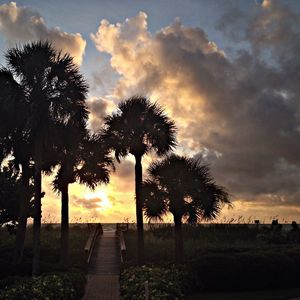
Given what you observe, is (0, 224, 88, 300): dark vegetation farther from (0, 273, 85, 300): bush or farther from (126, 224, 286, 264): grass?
(126, 224, 286, 264): grass

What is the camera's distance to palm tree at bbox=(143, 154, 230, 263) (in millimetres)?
26031

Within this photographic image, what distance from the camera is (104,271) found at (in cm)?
2678

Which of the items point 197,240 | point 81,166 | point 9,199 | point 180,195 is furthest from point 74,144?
point 197,240

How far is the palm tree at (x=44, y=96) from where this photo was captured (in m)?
23.5

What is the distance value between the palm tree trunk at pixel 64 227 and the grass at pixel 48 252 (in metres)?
0.65

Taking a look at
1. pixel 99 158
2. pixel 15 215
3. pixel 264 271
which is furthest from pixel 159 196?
pixel 15 215

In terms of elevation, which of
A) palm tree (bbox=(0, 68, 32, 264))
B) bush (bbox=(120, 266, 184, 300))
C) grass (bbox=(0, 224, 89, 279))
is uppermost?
palm tree (bbox=(0, 68, 32, 264))

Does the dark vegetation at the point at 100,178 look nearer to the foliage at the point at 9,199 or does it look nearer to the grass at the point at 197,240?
the grass at the point at 197,240

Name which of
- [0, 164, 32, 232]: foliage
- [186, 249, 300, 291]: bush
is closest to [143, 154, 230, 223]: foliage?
[186, 249, 300, 291]: bush

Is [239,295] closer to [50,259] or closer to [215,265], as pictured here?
[215,265]

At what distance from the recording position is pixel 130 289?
19109 millimetres

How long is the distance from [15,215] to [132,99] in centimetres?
1470

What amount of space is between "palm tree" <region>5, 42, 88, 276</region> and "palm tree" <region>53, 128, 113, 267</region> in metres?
1.98

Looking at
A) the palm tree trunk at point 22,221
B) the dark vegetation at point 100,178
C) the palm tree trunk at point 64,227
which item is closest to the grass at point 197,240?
the dark vegetation at point 100,178
